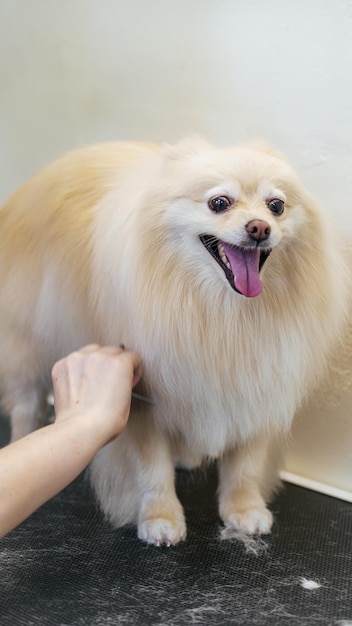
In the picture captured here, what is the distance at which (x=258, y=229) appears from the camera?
106 cm

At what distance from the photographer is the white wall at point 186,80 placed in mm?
1460

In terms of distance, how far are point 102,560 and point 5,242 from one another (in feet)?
2.41

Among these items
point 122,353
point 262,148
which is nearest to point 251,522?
point 122,353

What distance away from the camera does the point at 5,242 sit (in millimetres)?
1528

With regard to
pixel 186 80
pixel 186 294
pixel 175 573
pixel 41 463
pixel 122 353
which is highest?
pixel 186 80

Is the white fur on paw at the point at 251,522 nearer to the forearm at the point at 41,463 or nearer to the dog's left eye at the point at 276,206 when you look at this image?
the forearm at the point at 41,463

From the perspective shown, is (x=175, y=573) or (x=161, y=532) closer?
(x=175, y=573)

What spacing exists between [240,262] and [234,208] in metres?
0.09

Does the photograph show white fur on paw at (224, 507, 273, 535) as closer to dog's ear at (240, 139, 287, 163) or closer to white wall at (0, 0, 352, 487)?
white wall at (0, 0, 352, 487)

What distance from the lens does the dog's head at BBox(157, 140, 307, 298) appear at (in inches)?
43.9

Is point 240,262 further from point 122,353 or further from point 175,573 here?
point 175,573

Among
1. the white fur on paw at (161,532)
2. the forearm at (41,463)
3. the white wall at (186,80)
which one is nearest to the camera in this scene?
the forearm at (41,463)

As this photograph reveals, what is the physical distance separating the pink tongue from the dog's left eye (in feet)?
0.27

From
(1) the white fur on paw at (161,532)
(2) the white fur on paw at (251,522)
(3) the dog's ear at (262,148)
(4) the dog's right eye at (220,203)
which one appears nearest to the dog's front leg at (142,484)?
(1) the white fur on paw at (161,532)
